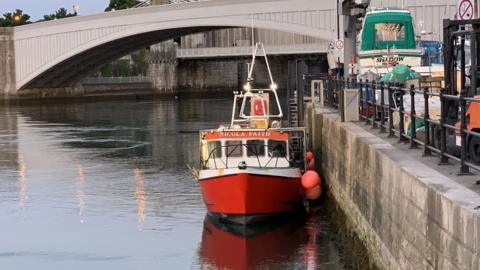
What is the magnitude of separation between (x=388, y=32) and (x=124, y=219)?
13.1 m

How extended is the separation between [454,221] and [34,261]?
9.57 m

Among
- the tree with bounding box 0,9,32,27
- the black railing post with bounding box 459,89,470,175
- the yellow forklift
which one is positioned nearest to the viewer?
the black railing post with bounding box 459,89,470,175

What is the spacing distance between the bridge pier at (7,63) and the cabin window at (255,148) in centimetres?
6483

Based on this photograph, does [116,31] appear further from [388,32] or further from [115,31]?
[388,32]

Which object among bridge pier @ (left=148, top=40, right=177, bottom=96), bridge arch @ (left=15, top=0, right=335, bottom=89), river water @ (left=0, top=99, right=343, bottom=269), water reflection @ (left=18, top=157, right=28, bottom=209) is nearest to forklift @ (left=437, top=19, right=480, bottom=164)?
river water @ (left=0, top=99, right=343, bottom=269)

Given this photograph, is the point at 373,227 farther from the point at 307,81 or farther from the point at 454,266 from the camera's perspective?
the point at 307,81

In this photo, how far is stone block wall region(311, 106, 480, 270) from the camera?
26.2ft

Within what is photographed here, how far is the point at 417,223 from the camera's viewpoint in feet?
31.6

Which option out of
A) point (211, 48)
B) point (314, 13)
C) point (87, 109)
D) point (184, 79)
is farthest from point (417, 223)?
point (184, 79)

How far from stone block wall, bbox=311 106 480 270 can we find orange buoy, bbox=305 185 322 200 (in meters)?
0.74

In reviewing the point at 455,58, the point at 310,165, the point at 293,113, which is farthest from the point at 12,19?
the point at 455,58

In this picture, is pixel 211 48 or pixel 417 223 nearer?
pixel 417 223

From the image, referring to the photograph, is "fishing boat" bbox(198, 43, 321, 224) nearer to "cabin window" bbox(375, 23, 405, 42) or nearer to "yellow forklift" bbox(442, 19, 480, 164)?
"yellow forklift" bbox(442, 19, 480, 164)

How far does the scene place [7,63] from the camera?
79.4 m
